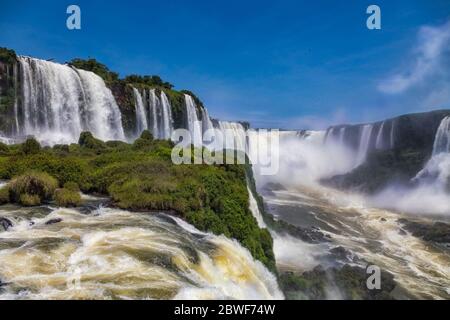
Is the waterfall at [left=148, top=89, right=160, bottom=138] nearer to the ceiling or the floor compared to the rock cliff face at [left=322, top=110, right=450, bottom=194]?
nearer to the ceiling

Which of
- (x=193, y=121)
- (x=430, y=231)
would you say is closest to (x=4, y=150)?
(x=430, y=231)

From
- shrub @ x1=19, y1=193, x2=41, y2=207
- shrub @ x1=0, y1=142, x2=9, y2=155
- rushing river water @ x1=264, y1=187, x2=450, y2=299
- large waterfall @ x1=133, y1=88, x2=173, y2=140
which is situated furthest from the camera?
large waterfall @ x1=133, y1=88, x2=173, y2=140

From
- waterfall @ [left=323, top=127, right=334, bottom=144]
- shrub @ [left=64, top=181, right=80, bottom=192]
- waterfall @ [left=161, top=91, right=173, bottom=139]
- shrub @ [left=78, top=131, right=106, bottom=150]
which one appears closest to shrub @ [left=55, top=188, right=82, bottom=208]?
shrub @ [left=64, top=181, right=80, bottom=192]

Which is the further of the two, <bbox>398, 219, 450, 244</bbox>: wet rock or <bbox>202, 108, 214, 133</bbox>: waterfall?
<bbox>202, 108, 214, 133</bbox>: waterfall

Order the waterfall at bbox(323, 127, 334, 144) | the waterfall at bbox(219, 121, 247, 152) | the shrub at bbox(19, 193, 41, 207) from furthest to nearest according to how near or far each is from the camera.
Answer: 1. the waterfall at bbox(323, 127, 334, 144)
2. the waterfall at bbox(219, 121, 247, 152)
3. the shrub at bbox(19, 193, 41, 207)

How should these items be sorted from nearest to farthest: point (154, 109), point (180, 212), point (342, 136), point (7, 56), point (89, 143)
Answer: point (180, 212)
point (89, 143)
point (7, 56)
point (154, 109)
point (342, 136)

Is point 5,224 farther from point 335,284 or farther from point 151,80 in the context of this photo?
point 151,80

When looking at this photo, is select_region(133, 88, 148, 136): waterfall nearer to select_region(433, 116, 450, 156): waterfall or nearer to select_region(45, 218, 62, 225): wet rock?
select_region(45, 218, 62, 225): wet rock

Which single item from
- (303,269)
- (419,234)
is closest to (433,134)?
(419,234)
